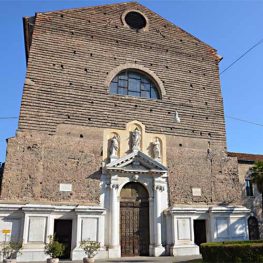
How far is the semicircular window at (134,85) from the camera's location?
60.7 feet

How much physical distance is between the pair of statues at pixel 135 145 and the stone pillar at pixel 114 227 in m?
1.81

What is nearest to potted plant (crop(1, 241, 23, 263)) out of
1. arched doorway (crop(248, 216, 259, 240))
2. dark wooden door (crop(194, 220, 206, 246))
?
dark wooden door (crop(194, 220, 206, 246))

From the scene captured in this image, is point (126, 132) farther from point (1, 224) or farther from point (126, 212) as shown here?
point (1, 224)

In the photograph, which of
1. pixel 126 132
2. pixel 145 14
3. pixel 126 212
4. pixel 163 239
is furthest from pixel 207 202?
pixel 145 14

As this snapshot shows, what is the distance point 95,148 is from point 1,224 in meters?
5.56

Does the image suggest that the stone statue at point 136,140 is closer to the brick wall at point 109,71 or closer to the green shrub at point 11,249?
the brick wall at point 109,71

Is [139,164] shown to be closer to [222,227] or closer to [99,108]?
[99,108]

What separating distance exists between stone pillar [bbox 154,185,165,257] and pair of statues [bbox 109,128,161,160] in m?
1.76

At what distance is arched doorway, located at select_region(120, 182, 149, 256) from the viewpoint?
15.6 metres

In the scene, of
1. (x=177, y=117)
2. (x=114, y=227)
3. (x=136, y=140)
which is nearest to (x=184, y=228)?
(x=114, y=227)

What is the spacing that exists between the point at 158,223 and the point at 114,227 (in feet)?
7.70

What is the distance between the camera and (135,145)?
16984 mm

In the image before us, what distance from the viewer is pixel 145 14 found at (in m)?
20.7

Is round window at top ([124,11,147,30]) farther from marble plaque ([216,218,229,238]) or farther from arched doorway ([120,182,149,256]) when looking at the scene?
marble plaque ([216,218,229,238])
